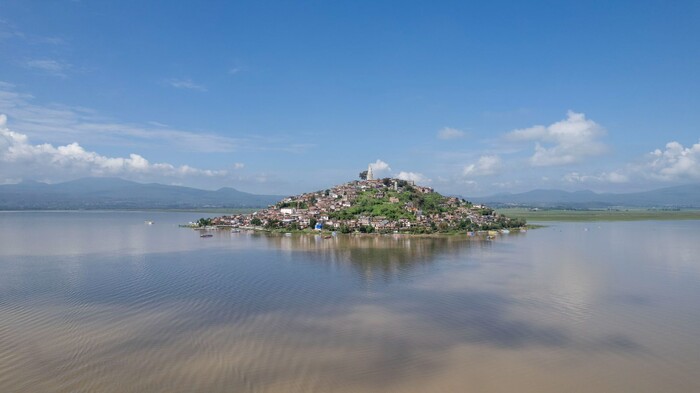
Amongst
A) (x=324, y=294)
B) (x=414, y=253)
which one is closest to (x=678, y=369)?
(x=324, y=294)

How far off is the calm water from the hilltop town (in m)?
17.5

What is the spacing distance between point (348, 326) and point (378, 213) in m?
30.9

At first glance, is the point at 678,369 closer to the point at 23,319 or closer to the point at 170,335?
the point at 170,335

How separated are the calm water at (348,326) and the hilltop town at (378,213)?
17.5 metres

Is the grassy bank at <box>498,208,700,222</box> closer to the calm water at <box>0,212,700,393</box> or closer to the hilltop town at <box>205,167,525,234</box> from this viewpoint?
the hilltop town at <box>205,167,525,234</box>

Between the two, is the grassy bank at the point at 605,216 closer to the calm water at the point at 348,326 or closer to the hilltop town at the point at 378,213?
the hilltop town at the point at 378,213

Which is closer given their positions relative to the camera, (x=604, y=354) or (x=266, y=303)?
(x=604, y=354)

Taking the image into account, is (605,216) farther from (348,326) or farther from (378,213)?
(348,326)

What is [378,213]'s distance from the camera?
40688mm

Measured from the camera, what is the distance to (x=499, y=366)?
7.73 meters

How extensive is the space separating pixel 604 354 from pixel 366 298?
641 cm

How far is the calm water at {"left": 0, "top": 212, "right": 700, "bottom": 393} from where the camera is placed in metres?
7.19

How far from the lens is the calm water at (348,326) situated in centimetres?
719

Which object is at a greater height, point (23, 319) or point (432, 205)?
point (432, 205)
